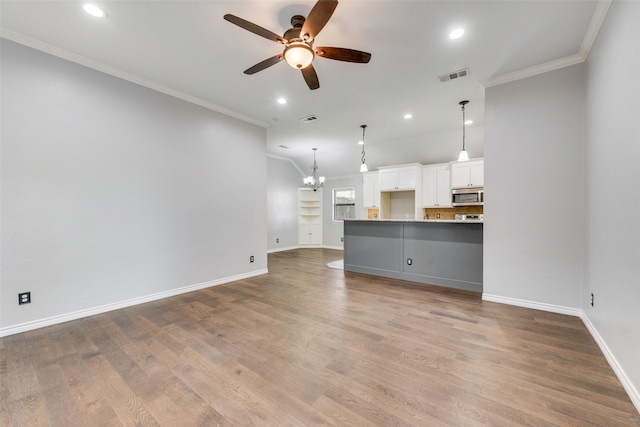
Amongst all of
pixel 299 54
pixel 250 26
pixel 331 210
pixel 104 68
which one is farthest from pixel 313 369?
pixel 331 210

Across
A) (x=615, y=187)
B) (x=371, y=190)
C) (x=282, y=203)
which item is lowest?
(x=615, y=187)

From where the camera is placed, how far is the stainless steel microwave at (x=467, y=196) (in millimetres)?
5930

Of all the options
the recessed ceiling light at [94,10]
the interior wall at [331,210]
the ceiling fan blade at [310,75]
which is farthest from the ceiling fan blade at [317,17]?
the interior wall at [331,210]

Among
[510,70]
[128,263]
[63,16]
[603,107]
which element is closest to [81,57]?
[63,16]

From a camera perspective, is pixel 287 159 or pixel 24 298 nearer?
pixel 24 298

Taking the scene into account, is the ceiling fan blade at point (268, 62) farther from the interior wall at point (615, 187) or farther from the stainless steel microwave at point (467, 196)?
the stainless steel microwave at point (467, 196)

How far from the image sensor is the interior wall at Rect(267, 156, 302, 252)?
25.3ft

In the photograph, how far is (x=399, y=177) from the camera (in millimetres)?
7008

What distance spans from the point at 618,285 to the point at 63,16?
513 cm

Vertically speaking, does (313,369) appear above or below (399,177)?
below

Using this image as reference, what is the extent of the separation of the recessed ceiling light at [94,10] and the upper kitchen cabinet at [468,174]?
6653 mm

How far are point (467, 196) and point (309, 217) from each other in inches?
191

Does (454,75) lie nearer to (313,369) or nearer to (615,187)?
(615,187)

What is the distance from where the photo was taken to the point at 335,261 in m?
6.20
